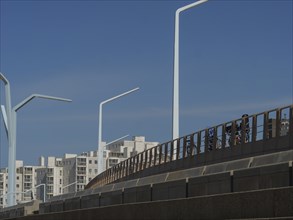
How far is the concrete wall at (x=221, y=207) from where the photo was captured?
Result: 12.0 meters

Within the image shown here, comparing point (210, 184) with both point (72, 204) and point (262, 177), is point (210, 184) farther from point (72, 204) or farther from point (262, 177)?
point (72, 204)

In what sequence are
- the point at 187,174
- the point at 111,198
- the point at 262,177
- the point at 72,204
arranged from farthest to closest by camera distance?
the point at 72,204 < the point at 111,198 < the point at 187,174 < the point at 262,177

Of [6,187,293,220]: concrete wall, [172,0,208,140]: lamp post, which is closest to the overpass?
[6,187,293,220]: concrete wall

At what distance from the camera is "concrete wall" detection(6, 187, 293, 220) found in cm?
1198

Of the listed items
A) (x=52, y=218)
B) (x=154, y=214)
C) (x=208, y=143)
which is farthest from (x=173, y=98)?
(x=154, y=214)

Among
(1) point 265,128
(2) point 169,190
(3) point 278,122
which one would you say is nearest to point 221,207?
(2) point 169,190

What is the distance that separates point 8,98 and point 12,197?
5.62 metres

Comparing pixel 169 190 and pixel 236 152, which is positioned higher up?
pixel 236 152

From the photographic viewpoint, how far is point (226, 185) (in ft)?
48.8

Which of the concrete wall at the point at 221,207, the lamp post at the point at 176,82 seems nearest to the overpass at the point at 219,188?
the concrete wall at the point at 221,207

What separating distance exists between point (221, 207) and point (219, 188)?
5.32ft

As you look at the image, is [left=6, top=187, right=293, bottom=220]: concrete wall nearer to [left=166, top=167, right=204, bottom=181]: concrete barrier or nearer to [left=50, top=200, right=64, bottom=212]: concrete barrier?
[left=166, top=167, right=204, bottom=181]: concrete barrier

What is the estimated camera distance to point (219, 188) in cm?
1515

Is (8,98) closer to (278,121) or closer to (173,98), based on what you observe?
(173,98)
